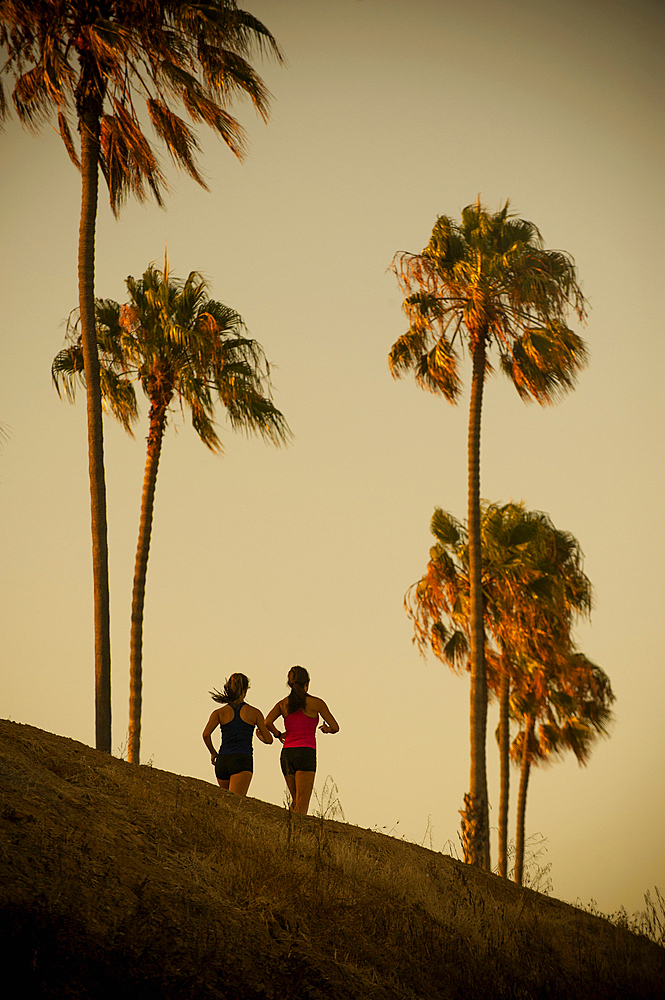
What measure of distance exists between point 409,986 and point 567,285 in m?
15.7

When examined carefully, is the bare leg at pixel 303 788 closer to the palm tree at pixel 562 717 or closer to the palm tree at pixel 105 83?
the palm tree at pixel 105 83

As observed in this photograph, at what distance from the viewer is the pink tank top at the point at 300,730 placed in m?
8.95

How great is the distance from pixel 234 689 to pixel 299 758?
1.04 meters

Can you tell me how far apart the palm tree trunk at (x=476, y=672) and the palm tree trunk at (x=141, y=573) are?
6379mm

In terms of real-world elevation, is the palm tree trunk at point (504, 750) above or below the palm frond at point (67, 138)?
below

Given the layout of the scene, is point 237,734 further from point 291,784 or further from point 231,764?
point 291,784

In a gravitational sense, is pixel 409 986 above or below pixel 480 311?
below

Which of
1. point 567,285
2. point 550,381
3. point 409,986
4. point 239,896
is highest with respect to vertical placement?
point 567,285

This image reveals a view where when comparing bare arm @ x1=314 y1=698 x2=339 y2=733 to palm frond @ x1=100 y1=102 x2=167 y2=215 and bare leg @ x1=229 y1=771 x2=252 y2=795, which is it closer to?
bare leg @ x1=229 y1=771 x2=252 y2=795

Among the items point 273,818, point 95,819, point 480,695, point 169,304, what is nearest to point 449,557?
point 480,695

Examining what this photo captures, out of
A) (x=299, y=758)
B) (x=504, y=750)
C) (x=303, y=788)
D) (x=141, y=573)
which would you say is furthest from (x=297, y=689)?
(x=504, y=750)

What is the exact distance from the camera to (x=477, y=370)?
18.5 metres

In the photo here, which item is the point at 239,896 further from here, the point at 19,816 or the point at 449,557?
the point at 449,557

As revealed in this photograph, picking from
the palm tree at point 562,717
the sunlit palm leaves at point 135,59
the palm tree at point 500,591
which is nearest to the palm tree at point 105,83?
the sunlit palm leaves at point 135,59
